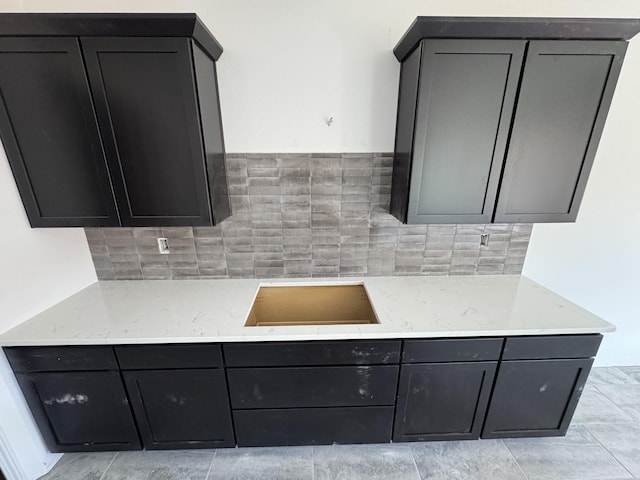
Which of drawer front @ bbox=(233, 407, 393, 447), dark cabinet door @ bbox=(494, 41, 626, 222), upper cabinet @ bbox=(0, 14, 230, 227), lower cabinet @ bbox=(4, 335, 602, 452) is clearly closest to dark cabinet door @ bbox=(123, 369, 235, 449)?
lower cabinet @ bbox=(4, 335, 602, 452)

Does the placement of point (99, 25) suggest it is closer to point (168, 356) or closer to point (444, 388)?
point (168, 356)

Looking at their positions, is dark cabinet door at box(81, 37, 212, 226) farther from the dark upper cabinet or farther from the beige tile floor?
the beige tile floor

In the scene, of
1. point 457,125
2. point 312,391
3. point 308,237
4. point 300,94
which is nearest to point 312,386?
point 312,391

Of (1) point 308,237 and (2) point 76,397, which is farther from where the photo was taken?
→ (1) point 308,237

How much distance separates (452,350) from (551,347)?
53 centimetres

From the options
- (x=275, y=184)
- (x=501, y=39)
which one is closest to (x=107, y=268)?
(x=275, y=184)

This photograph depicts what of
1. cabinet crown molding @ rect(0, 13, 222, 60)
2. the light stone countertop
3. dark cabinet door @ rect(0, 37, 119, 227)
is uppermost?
cabinet crown molding @ rect(0, 13, 222, 60)

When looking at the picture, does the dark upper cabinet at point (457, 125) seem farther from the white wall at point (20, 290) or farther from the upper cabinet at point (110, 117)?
the white wall at point (20, 290)

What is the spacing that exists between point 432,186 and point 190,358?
1.56 metres

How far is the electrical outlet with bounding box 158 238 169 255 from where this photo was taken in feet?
5.54

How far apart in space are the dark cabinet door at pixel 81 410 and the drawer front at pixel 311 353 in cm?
67

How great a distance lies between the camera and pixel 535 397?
55.2 inches

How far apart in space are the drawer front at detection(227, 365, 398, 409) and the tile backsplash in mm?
669

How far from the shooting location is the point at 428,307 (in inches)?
57.2
